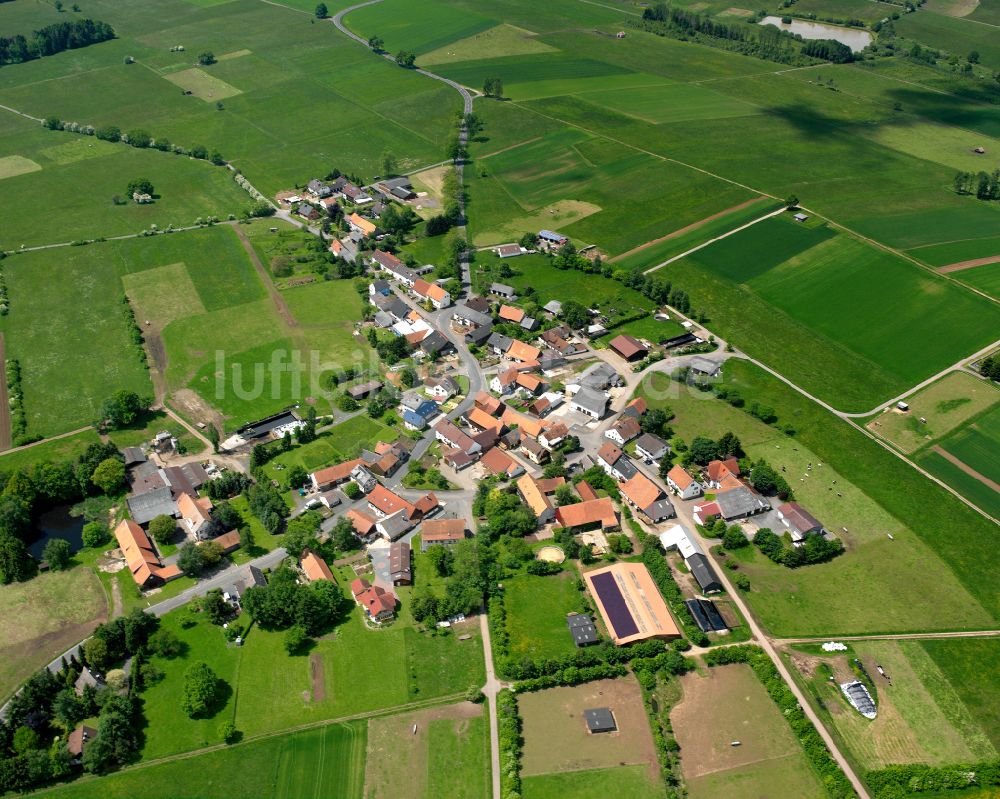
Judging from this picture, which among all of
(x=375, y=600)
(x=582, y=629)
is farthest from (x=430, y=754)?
(x=582, y=629)

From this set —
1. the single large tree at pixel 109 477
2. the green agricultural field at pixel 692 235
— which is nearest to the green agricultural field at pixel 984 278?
the green agricultural field at pixel 692 235

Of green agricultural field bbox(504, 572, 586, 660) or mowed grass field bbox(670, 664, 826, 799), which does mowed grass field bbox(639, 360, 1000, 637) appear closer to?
mowed grass field bbox(670, 664, 826, 799)

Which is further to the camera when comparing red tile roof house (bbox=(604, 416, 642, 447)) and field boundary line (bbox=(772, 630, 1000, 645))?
red tile roof house (bbox=(604, 416, 642, 447))

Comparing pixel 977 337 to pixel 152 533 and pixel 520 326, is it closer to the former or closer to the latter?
pixel 520 326

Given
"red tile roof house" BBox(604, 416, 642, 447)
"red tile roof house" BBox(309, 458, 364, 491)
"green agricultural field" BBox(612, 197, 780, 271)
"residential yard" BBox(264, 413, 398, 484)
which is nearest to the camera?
"red tile roof house" BBox(309, 458, 364, 491)

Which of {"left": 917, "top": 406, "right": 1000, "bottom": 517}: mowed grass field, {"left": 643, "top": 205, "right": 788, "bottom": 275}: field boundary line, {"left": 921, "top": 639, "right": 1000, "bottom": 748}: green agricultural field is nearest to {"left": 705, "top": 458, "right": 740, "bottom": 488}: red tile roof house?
{"left": 917, "top": 406, "right": 1000, "bottom": 517}: mowed grass field

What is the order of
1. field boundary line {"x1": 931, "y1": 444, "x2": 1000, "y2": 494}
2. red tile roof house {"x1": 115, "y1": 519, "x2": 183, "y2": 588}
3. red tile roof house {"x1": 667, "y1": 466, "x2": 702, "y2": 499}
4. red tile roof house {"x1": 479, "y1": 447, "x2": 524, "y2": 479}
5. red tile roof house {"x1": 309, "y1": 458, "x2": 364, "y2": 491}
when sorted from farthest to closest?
1. red tile roof house {"x1": 479, "y1": 447, "x2": 524, "y2": 479}
2. field boundary line {"x1": 931, "y1": 444, "x2": 1000, "y2": 494}
3. red tile roof house {"x1": 309, "y1": 458, "x2": 364, "y2": 491}
4. red tile roof house {"x1": 667, "y1": 466, "x2": 702, "y2": 499}
5. red tile roof house {"x1": 115, "y1": 519, "x2": 183, "y2": 588}

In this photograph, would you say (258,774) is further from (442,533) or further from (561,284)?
(561,284)

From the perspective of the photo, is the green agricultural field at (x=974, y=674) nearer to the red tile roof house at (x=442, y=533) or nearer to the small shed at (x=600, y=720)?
the small shed at (x=600, y=720)
